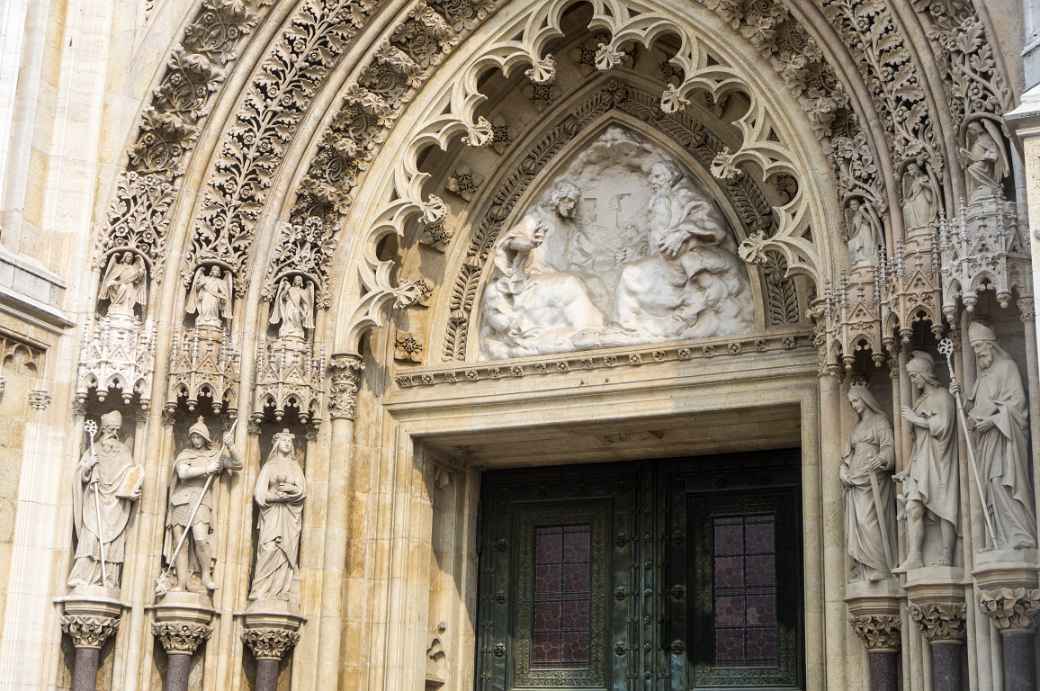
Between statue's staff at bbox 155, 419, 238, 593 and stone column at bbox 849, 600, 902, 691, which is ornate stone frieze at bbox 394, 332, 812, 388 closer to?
statue's staff at bbox 155, 419, 238, 593

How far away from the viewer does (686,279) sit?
13.2 metres

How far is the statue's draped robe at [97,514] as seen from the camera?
485 inches

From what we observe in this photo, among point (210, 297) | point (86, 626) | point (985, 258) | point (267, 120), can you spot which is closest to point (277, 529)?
point (86, 626)

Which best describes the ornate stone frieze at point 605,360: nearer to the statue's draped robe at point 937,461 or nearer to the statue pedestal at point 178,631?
the statue's draped robe at point 937,461

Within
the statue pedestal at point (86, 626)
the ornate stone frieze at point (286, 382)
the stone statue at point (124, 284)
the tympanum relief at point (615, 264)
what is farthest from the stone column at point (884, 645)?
the stone statue at point (124, 284)

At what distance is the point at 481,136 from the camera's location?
1339 centimetres

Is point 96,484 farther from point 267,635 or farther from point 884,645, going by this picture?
point 884,645

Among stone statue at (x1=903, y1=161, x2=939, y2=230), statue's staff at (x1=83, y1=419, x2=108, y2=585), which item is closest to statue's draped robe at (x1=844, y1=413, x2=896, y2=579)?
stone statue at (x1=903, y1=161, x2=939, y2=230)

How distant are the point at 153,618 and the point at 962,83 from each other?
6.93 m

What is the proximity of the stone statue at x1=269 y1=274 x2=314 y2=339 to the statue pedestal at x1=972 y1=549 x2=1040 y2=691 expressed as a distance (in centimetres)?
576

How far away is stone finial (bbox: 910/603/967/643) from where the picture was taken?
10.4 metres

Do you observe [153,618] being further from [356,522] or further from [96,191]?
[96,191]

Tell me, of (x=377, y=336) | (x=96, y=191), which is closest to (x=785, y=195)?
(x=377, y=336)

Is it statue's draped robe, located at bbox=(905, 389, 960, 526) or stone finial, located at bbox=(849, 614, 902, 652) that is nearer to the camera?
statue's draped robe, located at bbox=(905, 389, 960, 526)
